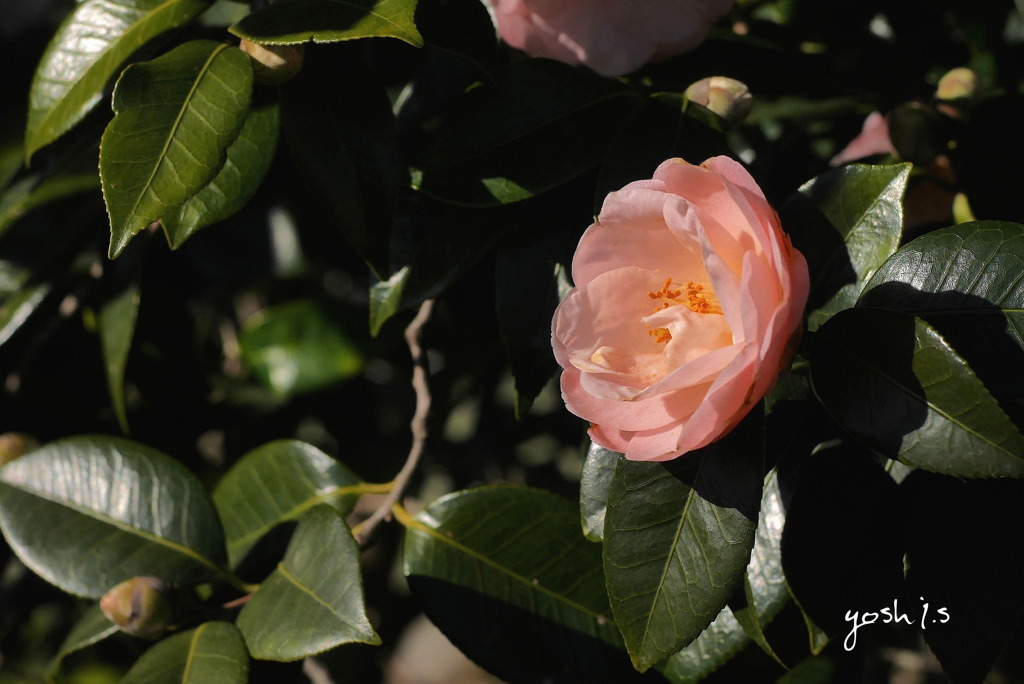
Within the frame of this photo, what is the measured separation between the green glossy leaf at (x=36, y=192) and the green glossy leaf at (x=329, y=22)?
1.54 feet

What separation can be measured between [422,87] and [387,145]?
144 millimetres

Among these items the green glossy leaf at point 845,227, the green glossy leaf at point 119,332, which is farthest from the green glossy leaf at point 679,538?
the green glossy leaf at point 119,332

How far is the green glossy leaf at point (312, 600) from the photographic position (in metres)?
0.72

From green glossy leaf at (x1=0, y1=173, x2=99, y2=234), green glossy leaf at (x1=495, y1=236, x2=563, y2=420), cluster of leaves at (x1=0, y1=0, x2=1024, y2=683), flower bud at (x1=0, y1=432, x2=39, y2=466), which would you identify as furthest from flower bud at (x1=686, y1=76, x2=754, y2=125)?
flower bud at (x1=0, y1=432, x2=39, y2=466)

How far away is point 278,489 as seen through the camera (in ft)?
3.19

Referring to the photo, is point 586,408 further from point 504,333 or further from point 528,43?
point 528,43

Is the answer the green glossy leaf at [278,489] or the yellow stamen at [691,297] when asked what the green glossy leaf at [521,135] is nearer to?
the yellow stamen at [691,297]

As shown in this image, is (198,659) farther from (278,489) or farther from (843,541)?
(843,541)

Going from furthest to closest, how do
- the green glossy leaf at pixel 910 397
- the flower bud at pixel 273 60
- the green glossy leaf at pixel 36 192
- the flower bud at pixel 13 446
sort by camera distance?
the flower bud at pixel 13 446
the green glossy leaf at pixel 36 192
the flower bud at pixel 273 60
the green glossy leaf at pixel 910 397

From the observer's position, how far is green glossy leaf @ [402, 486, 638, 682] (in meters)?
0.79

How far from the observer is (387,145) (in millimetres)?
758

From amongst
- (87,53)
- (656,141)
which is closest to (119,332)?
(87,53)

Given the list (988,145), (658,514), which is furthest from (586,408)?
(988,145)

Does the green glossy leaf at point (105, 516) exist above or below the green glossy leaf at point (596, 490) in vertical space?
below
